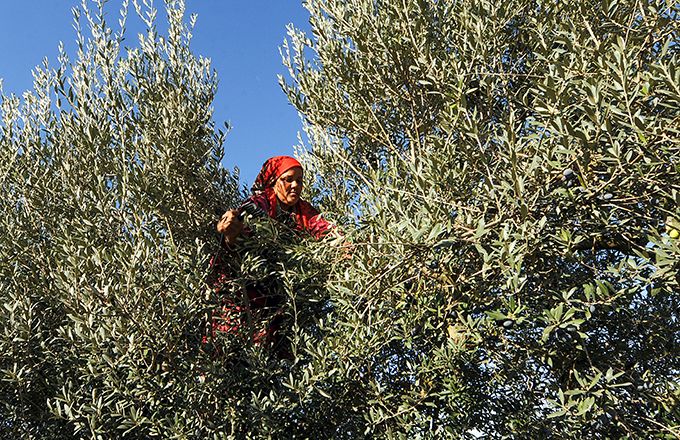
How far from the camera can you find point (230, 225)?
4723 millimetres

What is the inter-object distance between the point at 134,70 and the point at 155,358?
3346 mm

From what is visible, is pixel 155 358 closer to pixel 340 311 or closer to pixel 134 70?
pixel 340 311

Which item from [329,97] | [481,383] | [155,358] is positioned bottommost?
[481,383]

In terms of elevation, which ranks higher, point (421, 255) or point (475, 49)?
point (475, 49)

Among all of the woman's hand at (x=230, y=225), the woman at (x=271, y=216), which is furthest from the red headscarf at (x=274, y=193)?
the woman's hand at (x=230, y=225)

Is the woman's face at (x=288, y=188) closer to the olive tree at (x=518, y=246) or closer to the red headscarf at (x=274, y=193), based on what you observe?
the red headscarf at (x=274, y=193)

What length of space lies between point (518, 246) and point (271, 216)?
2610 millimetres

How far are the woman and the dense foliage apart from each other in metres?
0.11

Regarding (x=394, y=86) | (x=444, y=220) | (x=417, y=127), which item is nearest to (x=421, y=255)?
(x=444, y=220)

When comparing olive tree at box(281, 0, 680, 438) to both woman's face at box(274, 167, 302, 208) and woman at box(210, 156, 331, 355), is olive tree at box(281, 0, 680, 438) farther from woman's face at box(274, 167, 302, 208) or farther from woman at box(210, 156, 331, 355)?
woman's face at box(274, 167, 302, 208)

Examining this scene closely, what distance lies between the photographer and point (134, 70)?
18.9 feet

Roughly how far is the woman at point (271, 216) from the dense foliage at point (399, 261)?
0.11 m

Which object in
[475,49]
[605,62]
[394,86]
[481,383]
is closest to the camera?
[605,62]

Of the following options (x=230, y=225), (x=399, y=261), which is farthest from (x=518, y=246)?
(x=230, y=225)
